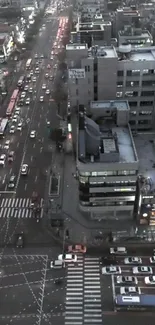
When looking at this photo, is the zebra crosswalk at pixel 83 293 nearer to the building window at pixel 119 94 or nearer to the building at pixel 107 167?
the building at pixel 107 167

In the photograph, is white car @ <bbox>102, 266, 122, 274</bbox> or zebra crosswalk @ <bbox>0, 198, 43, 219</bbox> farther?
zebra crosswalk @ <bbox>0, 198, 43, 219</bbox>

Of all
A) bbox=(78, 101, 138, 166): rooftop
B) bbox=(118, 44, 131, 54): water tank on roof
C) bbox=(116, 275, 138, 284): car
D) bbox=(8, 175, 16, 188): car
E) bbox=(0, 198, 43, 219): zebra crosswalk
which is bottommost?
bbox=(116, 275, 138, 284): car

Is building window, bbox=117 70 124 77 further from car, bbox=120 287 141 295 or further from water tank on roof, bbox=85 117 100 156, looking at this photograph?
car, bbox=120 287 141 295

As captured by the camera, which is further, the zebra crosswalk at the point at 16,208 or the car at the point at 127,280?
the zebra crosswalk at the point at 16,208

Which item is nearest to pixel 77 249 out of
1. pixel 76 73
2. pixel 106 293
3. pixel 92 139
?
pixel 106 293

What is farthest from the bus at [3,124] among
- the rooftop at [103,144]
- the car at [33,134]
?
the rooftop at [103,144]

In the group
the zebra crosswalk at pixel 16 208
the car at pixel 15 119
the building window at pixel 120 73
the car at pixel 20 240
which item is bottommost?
the car at pixel 20 240

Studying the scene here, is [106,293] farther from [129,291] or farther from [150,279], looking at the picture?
[150,279]

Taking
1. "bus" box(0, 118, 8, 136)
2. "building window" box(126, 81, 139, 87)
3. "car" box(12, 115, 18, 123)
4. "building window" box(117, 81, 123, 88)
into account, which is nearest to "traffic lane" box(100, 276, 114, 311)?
"building window" box(117, 81, 123, 88)
